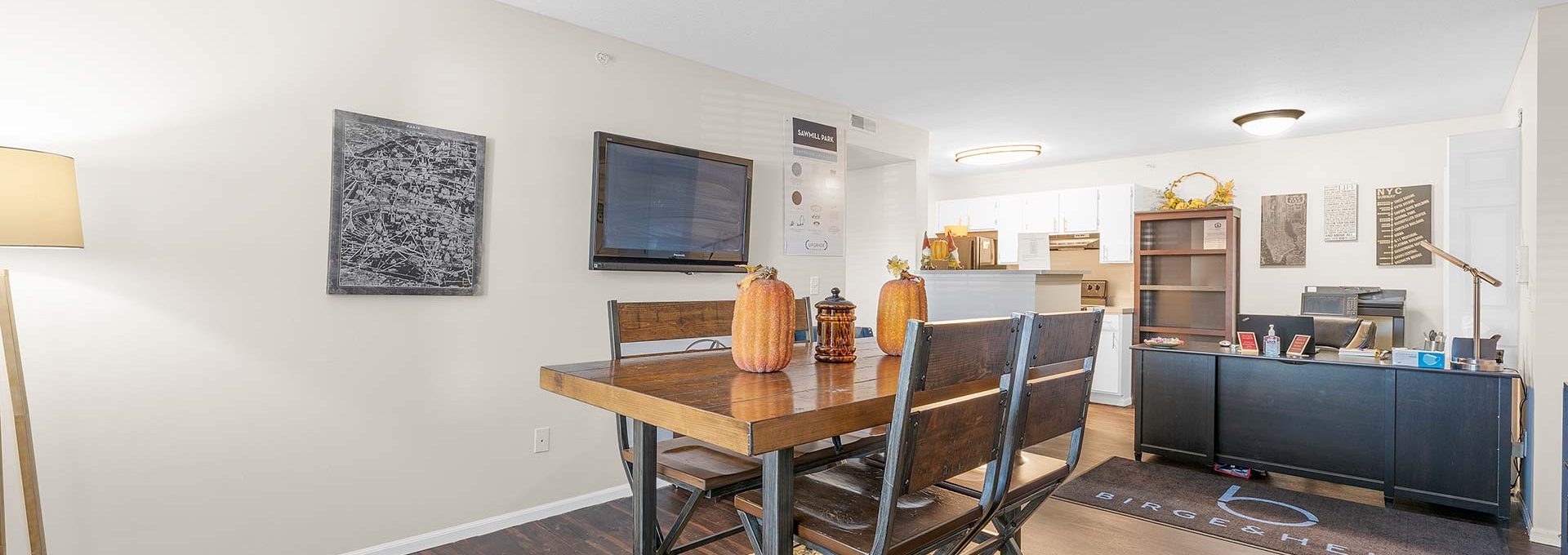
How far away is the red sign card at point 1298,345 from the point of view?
365 cm

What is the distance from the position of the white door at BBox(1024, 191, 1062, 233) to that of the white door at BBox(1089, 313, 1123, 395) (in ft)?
3.70

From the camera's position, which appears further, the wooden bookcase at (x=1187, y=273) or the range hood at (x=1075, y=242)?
the range hood at (x=1075, y=242)

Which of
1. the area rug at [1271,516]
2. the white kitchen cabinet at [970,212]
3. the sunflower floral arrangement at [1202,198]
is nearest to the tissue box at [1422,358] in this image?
the area rug at [1271,516]

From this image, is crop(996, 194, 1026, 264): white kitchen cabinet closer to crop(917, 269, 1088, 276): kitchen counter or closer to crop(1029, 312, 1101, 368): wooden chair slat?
crop(917, 269, 1088, 276): kitchen counter

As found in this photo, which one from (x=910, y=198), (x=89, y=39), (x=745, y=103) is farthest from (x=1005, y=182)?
(x=89, y=39)

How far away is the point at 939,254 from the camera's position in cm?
496

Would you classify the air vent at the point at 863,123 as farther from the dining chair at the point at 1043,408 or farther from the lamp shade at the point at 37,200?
the lamp shade at the point at 37,200

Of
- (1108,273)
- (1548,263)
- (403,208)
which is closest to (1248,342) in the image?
(1548,263)

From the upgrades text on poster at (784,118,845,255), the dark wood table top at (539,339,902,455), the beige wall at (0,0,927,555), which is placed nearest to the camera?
the dark wood table top at (539,339,902,455)

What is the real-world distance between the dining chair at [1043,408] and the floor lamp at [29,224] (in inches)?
90.8

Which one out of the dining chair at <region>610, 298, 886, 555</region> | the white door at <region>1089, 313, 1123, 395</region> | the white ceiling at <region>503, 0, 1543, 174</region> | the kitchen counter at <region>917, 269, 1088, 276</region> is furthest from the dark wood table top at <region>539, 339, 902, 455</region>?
the white door at <region>1089, 313, 1123, 395</region>

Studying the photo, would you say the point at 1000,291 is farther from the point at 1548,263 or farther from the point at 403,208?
the point at 403,208

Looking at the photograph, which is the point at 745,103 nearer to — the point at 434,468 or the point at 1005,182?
the point at 434,468

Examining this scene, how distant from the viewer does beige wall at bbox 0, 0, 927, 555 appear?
2.10m
